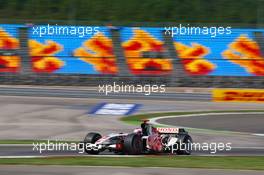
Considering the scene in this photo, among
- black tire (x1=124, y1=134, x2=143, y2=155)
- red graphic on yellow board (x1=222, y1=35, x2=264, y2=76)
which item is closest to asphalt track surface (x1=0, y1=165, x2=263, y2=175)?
black tire (x1=124, y1=134, x2=143, y2=155)

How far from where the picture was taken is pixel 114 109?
28.7 metres

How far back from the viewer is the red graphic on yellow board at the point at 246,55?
38.4 metres

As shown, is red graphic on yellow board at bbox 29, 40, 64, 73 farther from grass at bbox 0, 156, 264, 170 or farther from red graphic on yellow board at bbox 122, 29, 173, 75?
grass at bbox 0, 156, 264, 170

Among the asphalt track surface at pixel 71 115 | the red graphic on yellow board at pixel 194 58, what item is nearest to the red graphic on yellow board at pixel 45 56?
the asphalt track surface at pixel 71 115

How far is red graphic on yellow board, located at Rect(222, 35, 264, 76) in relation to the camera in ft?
126

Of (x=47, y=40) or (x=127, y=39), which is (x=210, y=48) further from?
→ (x=47, y=40)

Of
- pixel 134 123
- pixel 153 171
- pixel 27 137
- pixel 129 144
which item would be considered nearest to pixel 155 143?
pixel 129 144

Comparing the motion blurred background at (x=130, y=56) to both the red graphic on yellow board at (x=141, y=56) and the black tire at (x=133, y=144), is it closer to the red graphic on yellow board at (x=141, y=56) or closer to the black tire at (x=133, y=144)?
the red graphic on yellow board at (x=141, y=56)

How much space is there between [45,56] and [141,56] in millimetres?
5999

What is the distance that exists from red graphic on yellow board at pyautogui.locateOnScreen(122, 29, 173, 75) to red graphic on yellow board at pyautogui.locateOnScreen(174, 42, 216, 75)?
1.05m

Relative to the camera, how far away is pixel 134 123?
2472 cm

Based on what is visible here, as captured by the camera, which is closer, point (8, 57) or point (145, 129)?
point (145, 129)

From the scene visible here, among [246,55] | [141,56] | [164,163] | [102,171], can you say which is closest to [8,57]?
[141,56]

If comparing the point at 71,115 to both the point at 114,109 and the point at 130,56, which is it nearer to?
the point at 114,109
